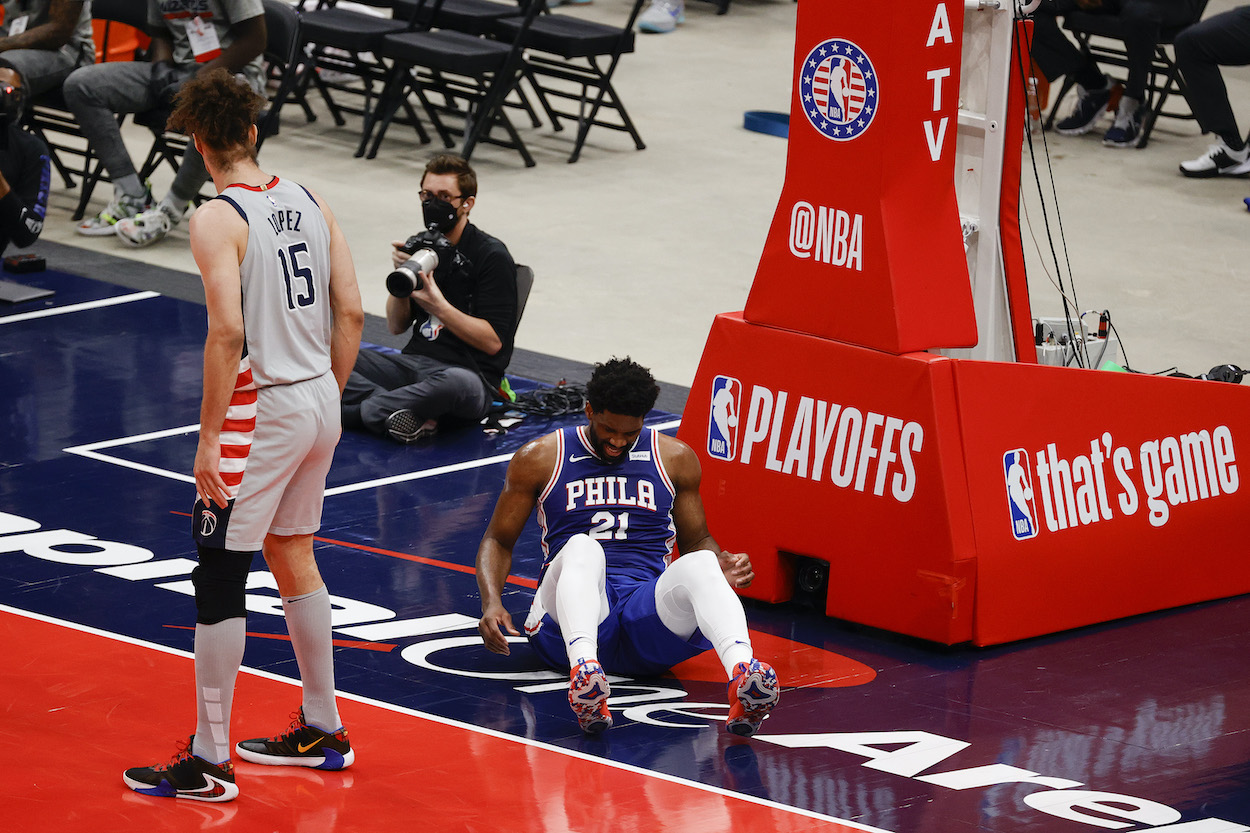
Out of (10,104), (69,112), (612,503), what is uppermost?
(612,503)

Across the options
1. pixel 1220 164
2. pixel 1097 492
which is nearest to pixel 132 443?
pixel 1097 492

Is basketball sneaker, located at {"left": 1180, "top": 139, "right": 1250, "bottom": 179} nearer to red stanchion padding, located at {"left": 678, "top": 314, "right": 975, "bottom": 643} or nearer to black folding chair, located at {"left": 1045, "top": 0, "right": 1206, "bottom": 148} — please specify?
black folding chair, located at {"left": 1045, "top": 0, "right": 1206, "bottom": 148}

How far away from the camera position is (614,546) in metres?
5.70

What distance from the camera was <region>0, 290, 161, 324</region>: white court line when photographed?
32.3 ft

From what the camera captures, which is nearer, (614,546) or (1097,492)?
(614,546)

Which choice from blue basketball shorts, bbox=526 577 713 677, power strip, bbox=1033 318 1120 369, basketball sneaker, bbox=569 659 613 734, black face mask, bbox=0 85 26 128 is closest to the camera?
basketball sneaker, bbox=569 659 613 734

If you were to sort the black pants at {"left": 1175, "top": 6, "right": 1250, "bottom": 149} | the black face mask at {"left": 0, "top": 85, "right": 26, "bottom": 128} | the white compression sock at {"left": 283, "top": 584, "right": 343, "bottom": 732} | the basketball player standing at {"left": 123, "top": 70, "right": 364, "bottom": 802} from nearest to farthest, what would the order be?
the basketball player standing at {"left": 123, "top": 70, "right": 364, "bottom": 802} → the white compression sock at {"left": 283, "top": 584, "right": 343, "bottom": 732} → the black face mask at {"left": 0, "top": 85, "right": 26, "bottom": 128} → the black pants at {"left": 1175, "top": 6, "right": 1250, "bottom": 149}

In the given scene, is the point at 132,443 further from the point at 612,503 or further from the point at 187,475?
the point at 612,503

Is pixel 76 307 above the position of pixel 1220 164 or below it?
below

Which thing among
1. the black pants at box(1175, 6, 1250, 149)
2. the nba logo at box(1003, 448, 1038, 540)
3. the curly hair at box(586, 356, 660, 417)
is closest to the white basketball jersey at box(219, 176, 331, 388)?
the curly hair at box(586, 356, 660, 417)

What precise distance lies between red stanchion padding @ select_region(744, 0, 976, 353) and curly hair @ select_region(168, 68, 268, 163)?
7.28 ft

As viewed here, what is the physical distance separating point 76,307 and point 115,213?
1642 millimetres

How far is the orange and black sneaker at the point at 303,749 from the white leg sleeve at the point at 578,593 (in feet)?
2.27

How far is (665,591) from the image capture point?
5355mm
